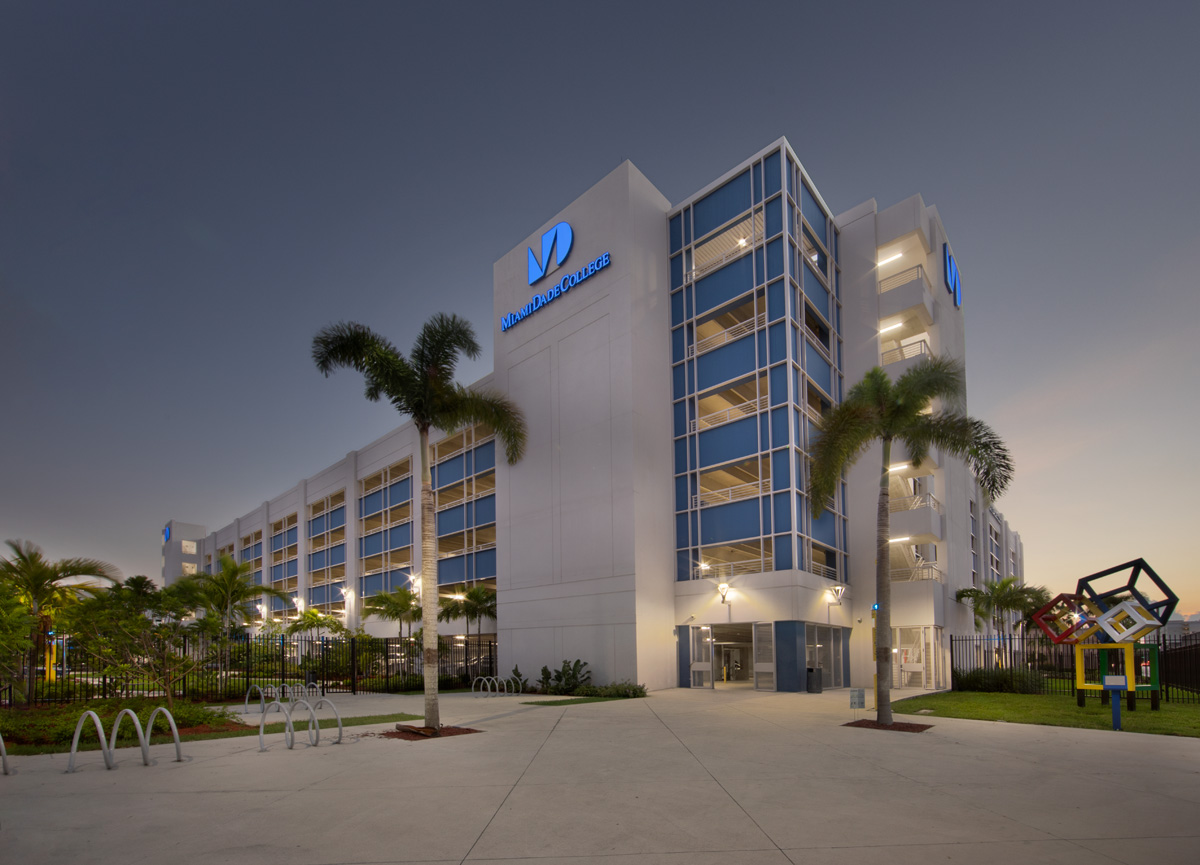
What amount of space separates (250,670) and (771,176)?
32918mm

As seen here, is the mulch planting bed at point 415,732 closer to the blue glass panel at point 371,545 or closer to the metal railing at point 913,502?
the metal railing at point 913,502

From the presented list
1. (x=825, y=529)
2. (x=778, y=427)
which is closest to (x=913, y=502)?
(x=825, y=529)

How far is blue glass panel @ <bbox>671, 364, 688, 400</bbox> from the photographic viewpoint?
34062 mm

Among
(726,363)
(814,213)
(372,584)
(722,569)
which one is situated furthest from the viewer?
(372,584)

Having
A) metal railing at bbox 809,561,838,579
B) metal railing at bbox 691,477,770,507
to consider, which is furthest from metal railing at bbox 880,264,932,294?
metal railing at bbox 809,561,838,579

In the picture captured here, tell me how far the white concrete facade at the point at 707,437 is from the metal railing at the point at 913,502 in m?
0.15

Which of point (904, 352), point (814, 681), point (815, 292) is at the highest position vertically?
point (815, 292)

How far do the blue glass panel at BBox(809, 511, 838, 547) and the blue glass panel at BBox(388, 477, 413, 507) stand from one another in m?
30.3

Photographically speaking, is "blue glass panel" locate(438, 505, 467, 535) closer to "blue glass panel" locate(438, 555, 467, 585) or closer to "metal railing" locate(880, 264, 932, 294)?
"blue glass panel" locate(438, 555, 467, 585)

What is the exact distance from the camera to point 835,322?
120 feet

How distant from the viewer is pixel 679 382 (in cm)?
3438

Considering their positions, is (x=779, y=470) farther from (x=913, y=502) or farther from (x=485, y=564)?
(x=485, y=564)

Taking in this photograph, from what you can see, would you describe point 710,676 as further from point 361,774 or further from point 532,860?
point 532,860

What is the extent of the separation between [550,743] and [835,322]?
28.1m
